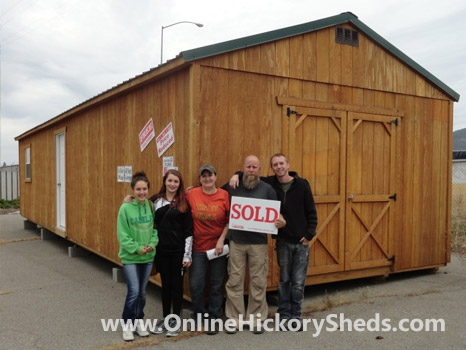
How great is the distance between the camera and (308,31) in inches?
240

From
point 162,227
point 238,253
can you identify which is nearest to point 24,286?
point 162,227

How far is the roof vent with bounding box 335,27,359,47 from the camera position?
21.1ft

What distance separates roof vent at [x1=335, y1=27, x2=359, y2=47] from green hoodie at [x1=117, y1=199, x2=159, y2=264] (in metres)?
3.72

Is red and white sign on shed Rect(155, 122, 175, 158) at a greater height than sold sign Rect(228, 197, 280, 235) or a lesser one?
greater

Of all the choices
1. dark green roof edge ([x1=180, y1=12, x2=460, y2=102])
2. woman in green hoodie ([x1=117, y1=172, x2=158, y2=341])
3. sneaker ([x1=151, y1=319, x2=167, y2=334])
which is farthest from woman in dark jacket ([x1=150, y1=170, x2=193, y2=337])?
dark green roof edge ([x1=180, y1=12, x2=460, y2=102])

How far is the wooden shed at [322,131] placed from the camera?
5.46 metres

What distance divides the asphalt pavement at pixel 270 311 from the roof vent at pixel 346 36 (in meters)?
3.44

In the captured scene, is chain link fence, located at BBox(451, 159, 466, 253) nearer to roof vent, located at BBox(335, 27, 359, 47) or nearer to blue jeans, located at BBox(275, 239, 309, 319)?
roof vent, located at BBox(335, 27, 359, 47)

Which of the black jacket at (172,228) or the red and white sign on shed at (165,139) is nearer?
the black jacket at (172,228)

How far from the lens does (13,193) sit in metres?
22.9

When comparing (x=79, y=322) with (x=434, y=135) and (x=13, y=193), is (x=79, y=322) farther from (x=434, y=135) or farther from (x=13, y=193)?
(x=13, y=193)

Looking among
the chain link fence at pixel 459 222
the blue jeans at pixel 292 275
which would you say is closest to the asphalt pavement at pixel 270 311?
the blue jeans at pixel 292 275

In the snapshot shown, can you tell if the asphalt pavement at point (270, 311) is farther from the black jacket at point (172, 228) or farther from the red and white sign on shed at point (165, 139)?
the red and white sign on shed at point (165, 139)

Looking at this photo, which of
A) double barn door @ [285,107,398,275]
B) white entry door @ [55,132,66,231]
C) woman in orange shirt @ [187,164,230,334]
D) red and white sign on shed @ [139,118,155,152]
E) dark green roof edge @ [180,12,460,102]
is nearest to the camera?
woman in orange shirt @ [187,164,230,334]
